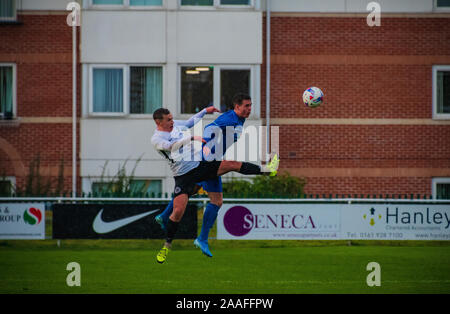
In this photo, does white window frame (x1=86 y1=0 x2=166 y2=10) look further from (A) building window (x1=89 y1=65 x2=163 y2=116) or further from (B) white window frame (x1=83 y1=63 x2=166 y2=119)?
(A) building window (x1=89 y1=65 x2=163 y2=116)

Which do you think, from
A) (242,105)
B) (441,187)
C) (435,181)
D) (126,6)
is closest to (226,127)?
(242,105)

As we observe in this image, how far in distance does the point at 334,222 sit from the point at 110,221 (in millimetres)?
5755


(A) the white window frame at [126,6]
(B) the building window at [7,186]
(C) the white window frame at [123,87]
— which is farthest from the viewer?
(C) the white window frame at [123,87]

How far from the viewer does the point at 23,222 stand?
56.0 ft

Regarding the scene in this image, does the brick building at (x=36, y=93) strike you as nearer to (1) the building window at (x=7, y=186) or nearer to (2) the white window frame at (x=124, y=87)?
(1) the building window at (x=7, y=186)

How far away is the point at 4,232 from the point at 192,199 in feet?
16.0

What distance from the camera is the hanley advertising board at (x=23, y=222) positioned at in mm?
17016

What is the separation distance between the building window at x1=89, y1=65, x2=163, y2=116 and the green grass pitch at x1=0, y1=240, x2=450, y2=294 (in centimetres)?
569

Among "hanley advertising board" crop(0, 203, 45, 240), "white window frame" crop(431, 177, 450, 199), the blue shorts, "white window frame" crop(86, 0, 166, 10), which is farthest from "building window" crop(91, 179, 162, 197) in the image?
the blue shorts

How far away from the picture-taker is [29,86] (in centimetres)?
2220

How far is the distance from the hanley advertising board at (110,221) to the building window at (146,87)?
18.6 ft

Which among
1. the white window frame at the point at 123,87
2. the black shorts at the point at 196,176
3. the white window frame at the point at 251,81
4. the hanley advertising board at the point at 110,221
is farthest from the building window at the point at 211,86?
the black shorts at the point at 196,176

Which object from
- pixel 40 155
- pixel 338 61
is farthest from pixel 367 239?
pixel 40 155

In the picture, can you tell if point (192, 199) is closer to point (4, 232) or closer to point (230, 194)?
point (230, 194)
